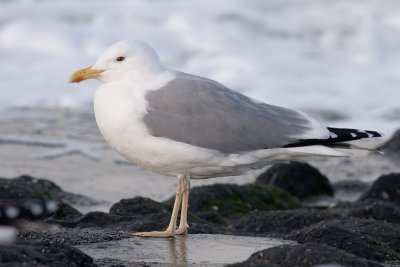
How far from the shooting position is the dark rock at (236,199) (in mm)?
8055

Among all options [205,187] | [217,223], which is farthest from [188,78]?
[205,187]

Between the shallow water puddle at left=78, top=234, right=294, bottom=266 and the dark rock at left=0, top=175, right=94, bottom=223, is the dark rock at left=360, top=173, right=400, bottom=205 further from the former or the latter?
the shallow water puddle at left=78, top=234, right=294, bottom=266

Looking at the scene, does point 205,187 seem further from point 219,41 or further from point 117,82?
point 219,41

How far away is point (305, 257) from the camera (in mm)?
4547

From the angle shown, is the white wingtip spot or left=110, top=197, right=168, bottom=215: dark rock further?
left=110, top=197, right=168, bottom=215: dark rock

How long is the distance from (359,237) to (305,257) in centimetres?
113

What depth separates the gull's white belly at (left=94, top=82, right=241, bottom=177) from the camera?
5.64m

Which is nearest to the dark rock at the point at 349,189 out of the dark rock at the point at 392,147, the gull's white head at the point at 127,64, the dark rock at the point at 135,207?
the dark rock at the point at 392,147

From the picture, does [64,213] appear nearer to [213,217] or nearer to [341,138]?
[213,217]

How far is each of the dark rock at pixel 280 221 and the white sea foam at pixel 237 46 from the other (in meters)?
6.77

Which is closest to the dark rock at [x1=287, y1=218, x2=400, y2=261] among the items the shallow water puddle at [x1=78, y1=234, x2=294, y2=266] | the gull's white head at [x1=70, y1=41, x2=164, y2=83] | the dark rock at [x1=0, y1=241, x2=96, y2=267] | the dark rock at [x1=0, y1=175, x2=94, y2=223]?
the shallow water puddle at [x1=78, y1=234, x2=294, y2=266]

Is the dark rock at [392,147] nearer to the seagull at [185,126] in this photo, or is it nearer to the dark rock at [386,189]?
the dark rock at [386,189]

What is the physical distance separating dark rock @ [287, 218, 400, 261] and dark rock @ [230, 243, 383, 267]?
0.77 metres

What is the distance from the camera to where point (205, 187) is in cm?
830
